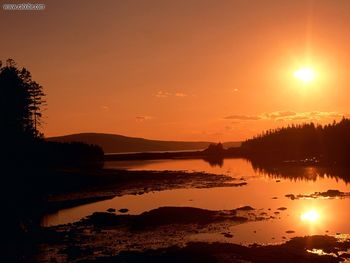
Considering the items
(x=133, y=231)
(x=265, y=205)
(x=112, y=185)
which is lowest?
(x=133, y=231)

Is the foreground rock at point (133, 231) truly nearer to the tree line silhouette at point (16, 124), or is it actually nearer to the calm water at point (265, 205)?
the calm water at point (265, 205)

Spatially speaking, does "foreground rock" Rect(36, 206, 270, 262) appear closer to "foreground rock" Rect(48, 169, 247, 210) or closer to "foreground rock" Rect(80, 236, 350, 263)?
"foreground rock" Rect(80, 236, 350, 263)

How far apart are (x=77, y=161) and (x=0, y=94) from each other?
4960 inches

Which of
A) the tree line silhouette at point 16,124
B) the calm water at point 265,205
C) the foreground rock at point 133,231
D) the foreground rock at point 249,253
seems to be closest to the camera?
the foreground rock at point 249,253

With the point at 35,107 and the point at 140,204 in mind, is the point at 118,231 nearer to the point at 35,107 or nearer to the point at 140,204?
the point at 140,204

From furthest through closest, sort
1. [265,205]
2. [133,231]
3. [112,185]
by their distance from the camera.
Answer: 1. [112,185]
2. [265,205]
3. [133,231]

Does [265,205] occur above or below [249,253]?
above

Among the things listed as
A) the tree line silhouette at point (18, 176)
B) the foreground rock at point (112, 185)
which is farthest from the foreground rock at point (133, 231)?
the foreground rock at point (112, 185)

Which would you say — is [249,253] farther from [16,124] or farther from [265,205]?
[16,124]

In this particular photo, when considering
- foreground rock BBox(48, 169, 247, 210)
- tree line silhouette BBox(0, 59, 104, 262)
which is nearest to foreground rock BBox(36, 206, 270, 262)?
tree line silhouette BBox(0, 59, 104, 262)

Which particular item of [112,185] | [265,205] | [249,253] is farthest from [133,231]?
[112,185]

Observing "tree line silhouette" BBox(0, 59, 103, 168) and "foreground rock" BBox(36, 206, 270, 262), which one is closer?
"foreground rock" BBox(36, 206, 270, 262)

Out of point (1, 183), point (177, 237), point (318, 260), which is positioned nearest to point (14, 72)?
point (1, 183)

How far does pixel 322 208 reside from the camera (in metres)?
57.1
